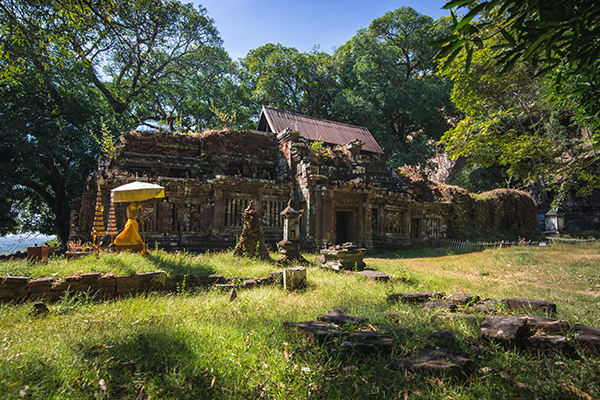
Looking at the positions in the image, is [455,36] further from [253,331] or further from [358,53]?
[358,53]

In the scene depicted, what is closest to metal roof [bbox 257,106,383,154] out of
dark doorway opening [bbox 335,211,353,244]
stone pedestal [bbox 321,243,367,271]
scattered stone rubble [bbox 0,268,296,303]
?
dark doorway opening [bbox 335,211,353,244]

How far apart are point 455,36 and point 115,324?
17.3 feet

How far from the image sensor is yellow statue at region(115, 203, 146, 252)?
27.8 feet

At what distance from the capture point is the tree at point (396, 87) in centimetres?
2719

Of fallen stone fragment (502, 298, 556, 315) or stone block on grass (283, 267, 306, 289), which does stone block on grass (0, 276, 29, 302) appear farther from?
fallen stone fragment (502, 298, 556, 315)

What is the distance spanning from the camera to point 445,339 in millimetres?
3592

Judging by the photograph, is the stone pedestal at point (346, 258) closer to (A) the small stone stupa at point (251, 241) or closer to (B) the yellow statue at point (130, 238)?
(A) the small stone stupa at point (251, 241)

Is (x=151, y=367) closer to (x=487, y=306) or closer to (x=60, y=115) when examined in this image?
(x=487, y=306)

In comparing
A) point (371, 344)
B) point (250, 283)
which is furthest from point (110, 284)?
point (371, 344)

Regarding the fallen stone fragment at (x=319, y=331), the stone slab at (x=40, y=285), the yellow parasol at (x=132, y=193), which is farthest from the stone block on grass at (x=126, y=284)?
the fallen stone fragment at (x=319, y=331)

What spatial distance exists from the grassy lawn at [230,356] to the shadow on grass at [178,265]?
1.04 m

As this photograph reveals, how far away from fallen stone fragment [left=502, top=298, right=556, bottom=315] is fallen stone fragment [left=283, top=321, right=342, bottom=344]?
332cm

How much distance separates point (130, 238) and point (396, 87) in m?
26.1

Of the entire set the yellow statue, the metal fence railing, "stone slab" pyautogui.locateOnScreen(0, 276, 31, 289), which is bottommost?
the metal fence railing
